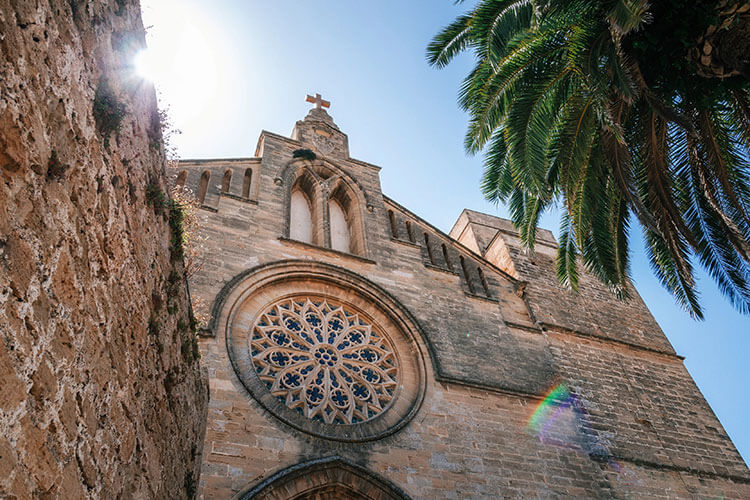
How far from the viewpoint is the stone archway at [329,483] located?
20.0ft

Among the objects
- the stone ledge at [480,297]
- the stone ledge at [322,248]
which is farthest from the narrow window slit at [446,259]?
the stone ledge at [322,248]

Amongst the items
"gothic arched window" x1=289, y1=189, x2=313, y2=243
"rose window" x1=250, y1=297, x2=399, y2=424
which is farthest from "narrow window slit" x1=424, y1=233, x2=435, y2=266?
"rose window" x1=250, y1=297, x2=399, y2=424

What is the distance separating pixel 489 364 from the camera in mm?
8859

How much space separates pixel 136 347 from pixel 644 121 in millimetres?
6142

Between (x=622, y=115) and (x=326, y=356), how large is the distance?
475 cm

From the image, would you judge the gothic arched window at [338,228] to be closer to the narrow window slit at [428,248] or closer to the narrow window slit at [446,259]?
the narrow window slit at [428,248]

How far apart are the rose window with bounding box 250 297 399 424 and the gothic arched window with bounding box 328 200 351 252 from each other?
5.72 feet

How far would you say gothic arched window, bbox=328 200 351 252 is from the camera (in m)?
10.3

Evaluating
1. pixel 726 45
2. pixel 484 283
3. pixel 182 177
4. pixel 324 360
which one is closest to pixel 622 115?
pixel 726 45

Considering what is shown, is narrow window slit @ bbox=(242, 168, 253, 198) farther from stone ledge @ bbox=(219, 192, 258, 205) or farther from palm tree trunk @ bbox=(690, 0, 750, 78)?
palm tree trunk @ bbox=(690, 0, 750, 78)

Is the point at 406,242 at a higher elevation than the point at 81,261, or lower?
higher

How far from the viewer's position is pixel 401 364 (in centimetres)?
840

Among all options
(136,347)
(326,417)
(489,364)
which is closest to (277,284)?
(326,417)

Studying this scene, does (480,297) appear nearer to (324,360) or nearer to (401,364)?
(401,364)
